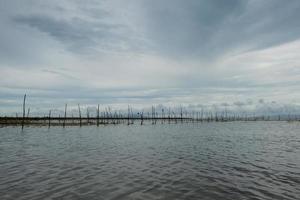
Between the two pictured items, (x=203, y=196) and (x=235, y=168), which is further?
(x=235, y=168)

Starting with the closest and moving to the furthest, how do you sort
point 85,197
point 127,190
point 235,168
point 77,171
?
1. point 85,197
2. point 127,190
3. point 77,171
4. point 235,168

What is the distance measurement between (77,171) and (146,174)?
4867 mm

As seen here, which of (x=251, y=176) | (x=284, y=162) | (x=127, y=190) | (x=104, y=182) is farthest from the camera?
(x=284, y=162)

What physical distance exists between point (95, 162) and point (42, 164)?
415 cm

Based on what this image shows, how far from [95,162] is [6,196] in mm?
9425

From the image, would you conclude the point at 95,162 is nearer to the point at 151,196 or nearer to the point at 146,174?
the point at 146,174

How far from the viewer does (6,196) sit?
10.8m

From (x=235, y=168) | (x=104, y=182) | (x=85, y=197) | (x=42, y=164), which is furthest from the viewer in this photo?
(x=42, y=164)

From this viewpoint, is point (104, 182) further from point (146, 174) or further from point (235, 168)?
point (235, 168)

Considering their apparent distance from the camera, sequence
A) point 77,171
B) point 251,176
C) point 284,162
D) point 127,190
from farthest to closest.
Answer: point 284,162 < point 77,171 < point 251,176 < point 127,190

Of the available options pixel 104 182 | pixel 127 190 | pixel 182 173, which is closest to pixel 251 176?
pixel 182 173

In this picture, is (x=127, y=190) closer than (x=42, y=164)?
Yes

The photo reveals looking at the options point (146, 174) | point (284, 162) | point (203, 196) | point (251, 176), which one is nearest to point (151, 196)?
point (203, 196)

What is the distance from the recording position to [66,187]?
12.4 meters
